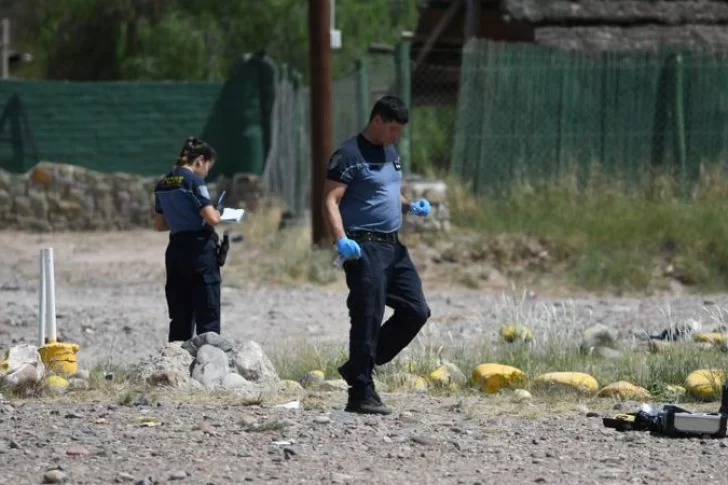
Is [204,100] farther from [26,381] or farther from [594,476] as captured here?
[594,476]

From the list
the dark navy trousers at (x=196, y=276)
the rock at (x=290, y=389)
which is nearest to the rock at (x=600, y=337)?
the rock at (x=290, y=389)

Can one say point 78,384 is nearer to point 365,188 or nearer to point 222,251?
point 222,251

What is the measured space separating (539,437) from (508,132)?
10748 mm

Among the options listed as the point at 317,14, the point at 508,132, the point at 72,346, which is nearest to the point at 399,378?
the point at 72,346

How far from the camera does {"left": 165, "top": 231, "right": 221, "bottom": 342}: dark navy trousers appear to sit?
373 inches

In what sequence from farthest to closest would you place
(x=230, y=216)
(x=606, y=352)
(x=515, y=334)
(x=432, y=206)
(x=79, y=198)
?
(x=79, y=198), (x=432, y=206), (x=515, y=334), (x=606, y=352), (x=230, y=216)

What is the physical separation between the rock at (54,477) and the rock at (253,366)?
2.56 m

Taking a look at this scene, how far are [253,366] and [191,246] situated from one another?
0.98 metres

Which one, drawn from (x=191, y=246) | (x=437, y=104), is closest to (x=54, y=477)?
(x=191, y=246)

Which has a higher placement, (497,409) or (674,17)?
(674,17)

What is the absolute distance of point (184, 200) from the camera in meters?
9.48

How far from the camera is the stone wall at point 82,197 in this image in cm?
2106

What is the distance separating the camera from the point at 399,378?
9328 millimetres

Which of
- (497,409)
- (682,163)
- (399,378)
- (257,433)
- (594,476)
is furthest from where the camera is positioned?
(682,163)
